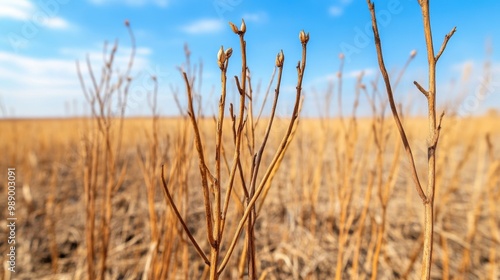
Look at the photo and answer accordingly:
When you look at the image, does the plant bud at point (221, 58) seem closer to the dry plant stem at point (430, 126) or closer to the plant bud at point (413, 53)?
the dry plant stem at point (430, 126)

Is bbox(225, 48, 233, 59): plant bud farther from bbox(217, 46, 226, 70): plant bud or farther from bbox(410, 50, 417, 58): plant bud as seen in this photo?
bbox(410, 50, 417, 58): plant bud

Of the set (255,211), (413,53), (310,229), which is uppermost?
(413,53)

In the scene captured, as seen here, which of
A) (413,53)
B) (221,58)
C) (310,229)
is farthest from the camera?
(310,229)

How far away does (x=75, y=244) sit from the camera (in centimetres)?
200

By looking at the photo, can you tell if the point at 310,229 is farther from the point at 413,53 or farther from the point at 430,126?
the point at 430,126

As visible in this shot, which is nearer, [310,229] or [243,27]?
[243,27]

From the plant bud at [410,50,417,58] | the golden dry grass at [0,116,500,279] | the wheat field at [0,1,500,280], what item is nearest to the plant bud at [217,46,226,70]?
the wheat field at [0,1,500,280]

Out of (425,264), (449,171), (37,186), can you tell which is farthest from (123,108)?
(449,171)

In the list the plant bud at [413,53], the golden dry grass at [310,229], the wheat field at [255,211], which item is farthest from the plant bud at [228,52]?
the golden dry grass at [310,229]

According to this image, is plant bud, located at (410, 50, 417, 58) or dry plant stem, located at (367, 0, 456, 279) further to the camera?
plant bud, located at (410, 50, 417, 58)

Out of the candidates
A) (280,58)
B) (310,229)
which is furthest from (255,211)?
(310,229)

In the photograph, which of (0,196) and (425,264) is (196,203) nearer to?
(0,196)

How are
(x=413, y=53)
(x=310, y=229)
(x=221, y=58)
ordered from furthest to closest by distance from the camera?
(x=310, y=229) < (x=413, y=53) < (x=221, y=58)

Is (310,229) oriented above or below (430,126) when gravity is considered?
below
